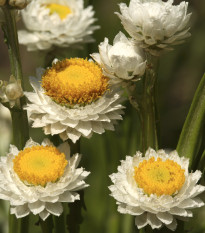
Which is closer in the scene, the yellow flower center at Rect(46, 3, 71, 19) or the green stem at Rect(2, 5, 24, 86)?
the green stem at Rect(2, 5, 24, 86)

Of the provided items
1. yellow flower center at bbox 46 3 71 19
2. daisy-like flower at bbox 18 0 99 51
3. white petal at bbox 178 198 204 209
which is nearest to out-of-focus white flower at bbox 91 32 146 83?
white petal at bbox 178 198 204 209

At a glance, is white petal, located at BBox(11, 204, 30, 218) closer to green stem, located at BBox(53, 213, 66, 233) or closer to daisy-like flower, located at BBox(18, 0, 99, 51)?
green stem, located at BBox(53, 213, 66, 233)

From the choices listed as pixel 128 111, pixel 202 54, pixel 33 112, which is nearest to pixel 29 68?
pixel 202 54

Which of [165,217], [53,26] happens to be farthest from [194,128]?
[53,26]

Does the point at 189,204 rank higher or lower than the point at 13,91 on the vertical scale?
lower

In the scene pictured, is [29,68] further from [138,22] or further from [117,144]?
[138,22]

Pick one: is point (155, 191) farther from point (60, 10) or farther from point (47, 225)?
point (60, 10)
